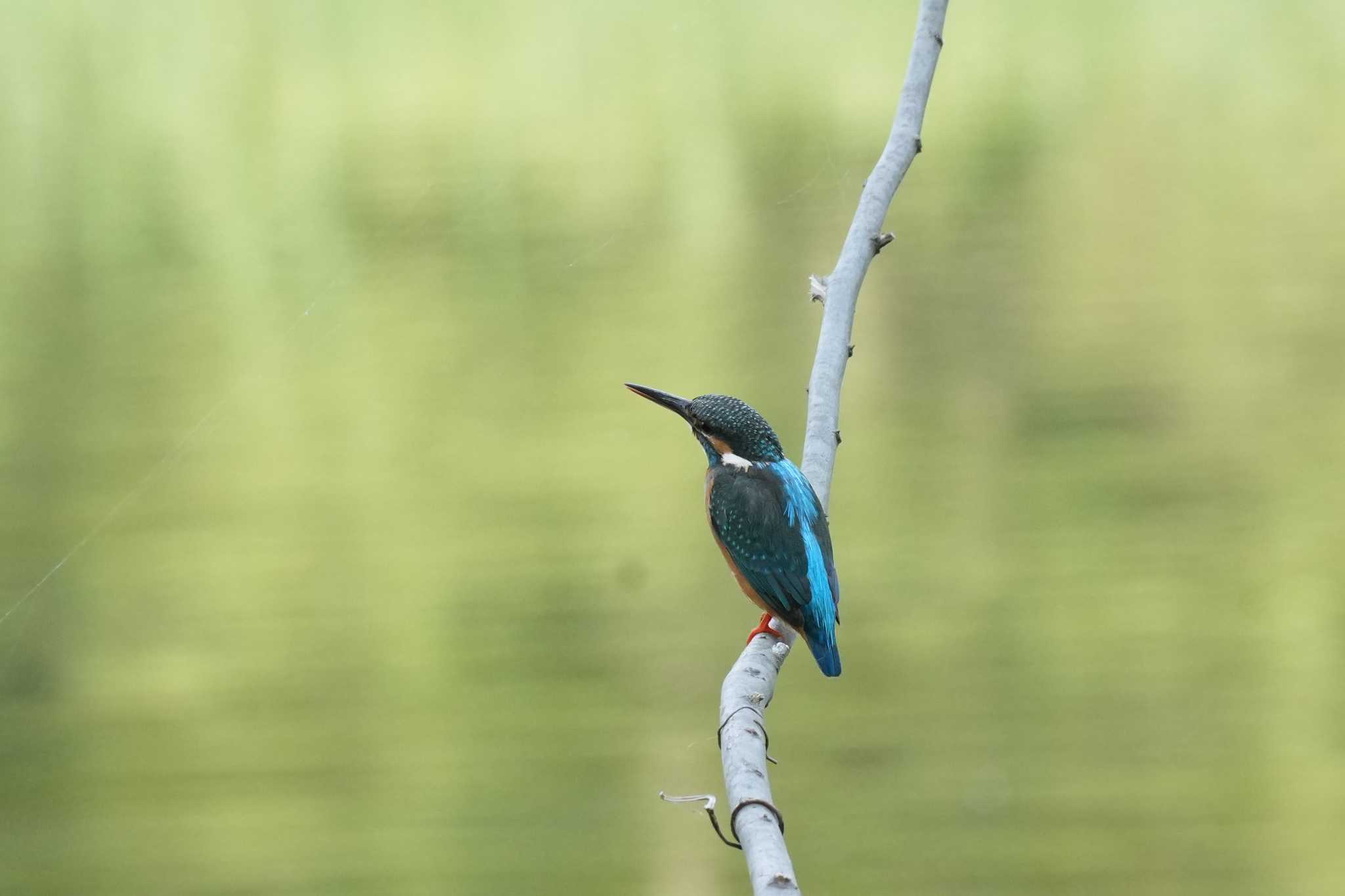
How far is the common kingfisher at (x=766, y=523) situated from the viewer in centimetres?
122

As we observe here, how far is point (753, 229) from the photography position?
2.38 m

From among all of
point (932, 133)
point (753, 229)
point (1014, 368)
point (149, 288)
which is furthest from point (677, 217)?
point (149, 288)

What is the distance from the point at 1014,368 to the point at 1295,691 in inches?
27.2

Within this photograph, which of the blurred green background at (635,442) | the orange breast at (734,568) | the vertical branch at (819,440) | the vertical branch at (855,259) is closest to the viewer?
the vertical branch at (819,440)

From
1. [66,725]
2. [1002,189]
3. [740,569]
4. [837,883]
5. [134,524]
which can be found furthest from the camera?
[1002,189]

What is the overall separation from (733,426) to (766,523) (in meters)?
0.12

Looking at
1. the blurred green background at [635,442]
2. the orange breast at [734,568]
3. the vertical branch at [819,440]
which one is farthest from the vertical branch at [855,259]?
the blurred green background at [635,442]

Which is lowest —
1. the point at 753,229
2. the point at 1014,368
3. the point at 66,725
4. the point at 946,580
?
the point at 66,725

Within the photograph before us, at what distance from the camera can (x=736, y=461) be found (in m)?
1.33

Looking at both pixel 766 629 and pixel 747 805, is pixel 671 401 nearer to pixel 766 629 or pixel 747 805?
pixel 766 629

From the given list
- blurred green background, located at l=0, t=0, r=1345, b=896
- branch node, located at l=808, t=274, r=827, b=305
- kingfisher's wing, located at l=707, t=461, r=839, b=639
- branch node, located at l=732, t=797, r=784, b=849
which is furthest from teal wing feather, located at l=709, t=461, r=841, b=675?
blurred green background, located at l=0, t=0, r=1345, b=896

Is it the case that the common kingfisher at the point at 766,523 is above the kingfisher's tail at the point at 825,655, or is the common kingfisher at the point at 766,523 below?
above

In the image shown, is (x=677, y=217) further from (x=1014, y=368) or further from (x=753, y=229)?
(x=1014, y=368)

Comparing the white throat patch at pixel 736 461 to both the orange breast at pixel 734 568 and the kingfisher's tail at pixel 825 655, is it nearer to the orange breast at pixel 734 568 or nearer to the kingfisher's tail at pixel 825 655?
the orange breast at pixel 734 568
